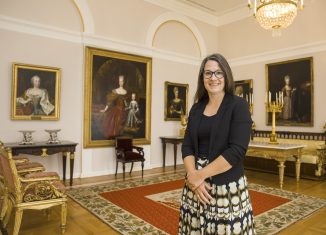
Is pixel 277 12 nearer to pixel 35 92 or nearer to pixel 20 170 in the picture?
pixel 20 170

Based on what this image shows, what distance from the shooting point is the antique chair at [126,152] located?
6141mm

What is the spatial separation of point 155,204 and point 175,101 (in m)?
4.28

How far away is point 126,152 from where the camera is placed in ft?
20.6

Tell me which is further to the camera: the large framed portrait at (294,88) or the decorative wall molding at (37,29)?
the large framed portrait at (294,88)

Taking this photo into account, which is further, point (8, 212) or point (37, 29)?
point (37, 29)

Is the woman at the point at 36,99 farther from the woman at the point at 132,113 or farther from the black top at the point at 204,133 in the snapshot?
the black top at the point at 204,133

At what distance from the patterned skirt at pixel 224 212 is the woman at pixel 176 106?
638 centimetres

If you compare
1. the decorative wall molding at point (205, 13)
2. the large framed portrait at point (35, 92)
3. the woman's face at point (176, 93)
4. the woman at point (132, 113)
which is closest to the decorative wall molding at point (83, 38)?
the large framed portrait at point (35, 92)

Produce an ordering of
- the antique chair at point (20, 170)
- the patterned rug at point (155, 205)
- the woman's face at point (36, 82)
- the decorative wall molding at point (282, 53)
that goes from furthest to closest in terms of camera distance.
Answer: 1. the decorative wall molding at point (282, 53)
2. the woman's face at point (36, 82)
3. the patterned rug at point (155, 205)
4. the antique chair at point (20, 170)

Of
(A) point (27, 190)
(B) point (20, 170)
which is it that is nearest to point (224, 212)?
(A) point (27, 190)

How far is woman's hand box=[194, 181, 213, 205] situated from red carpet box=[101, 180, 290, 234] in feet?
6.18

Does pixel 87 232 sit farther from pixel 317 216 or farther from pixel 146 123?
pixel 146 123

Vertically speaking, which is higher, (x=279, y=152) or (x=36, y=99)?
(x=36, y=99)

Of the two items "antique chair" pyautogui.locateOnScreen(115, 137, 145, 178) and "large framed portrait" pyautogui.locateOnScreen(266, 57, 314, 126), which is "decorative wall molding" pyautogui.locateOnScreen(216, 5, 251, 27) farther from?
"antique chair" pyautogui.locateOnScreen(115, 137, 145, 178)
